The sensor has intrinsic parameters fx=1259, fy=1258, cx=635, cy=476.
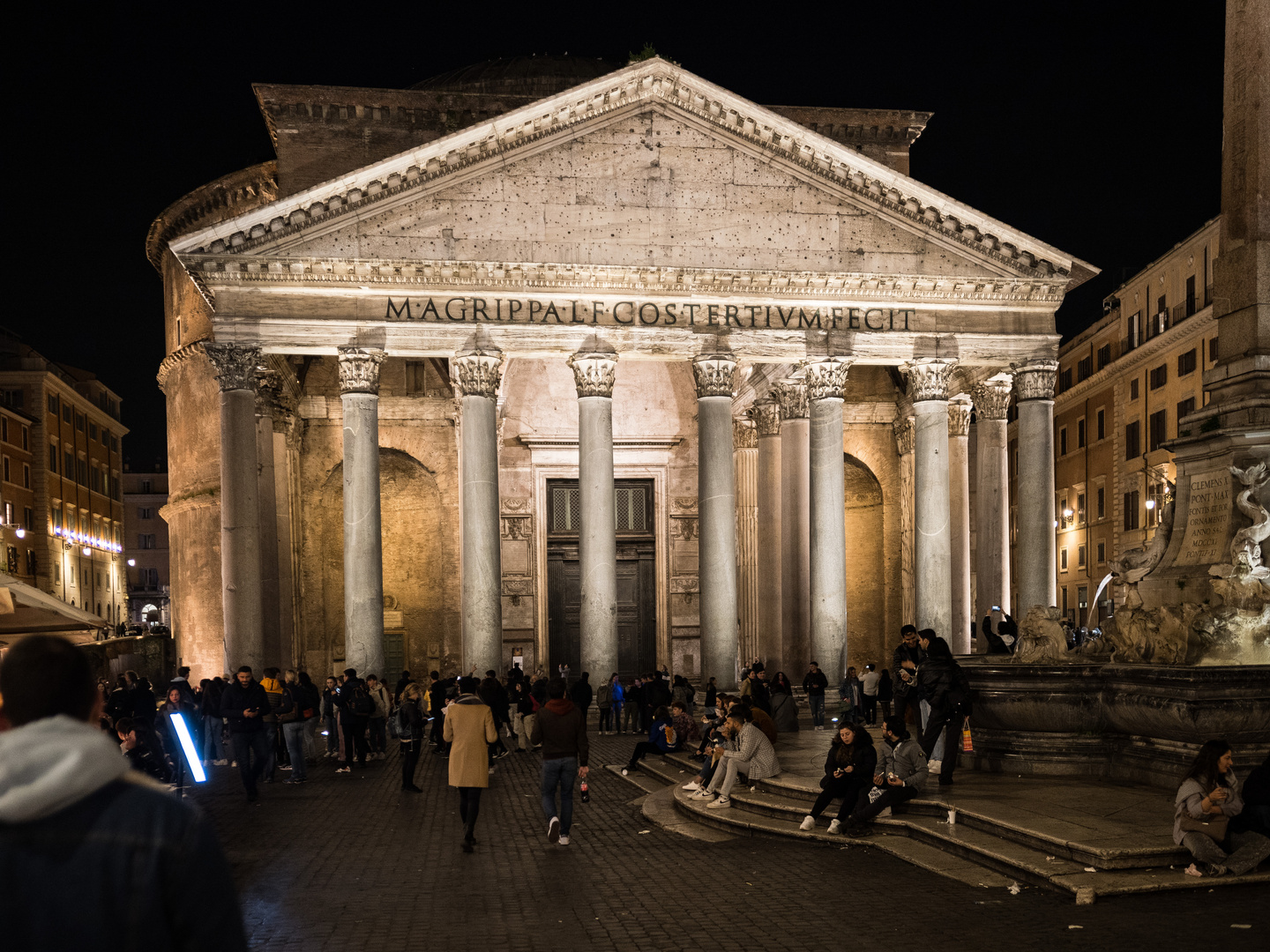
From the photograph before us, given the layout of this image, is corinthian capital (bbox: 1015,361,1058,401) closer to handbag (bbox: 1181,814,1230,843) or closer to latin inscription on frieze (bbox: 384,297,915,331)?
latin inscription on frieze (bbox: 384,297,915,331)

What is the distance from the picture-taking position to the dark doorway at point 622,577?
32031 millimetres

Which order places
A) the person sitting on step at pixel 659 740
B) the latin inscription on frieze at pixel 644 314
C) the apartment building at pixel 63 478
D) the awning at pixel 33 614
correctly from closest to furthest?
the awning at pixel 33 614, the person sitting on step at pixel 659 740, the latin inscription on frieze at pixel 644 314, the apartment building at pixel 63 478

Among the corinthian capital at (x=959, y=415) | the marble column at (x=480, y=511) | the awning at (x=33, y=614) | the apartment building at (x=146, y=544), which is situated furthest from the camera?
the apartment building at (x=146, y=544)

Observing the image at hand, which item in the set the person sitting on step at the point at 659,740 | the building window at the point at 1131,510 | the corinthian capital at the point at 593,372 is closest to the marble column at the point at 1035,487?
the corinthian capital at the point at 593,372

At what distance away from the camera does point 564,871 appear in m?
10.0

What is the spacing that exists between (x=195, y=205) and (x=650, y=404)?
14.1 m

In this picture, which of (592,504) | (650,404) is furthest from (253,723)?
(650,404)

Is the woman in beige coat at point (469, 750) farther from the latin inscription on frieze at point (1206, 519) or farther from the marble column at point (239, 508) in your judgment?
the marble column at point (239, 508)

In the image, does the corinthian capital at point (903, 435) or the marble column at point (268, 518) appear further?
the corinthian capital at point (903, 435)

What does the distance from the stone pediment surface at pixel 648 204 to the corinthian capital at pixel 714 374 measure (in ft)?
6.06

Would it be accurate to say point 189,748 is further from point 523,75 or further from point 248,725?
point 523,75

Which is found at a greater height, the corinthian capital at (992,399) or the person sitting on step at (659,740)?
the corinthian capital at (992,399)

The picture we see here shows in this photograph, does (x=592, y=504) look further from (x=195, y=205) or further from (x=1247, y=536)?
(x=195, y=205)

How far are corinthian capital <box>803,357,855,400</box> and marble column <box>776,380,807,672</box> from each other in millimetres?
2188
